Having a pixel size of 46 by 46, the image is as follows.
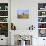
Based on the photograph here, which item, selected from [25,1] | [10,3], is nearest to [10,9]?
[10,3]

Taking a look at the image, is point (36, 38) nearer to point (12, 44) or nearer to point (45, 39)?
point (45, 39)

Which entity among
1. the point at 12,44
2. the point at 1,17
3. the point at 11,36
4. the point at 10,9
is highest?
the point at 10,9

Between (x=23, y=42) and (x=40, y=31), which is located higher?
(x=40, y=31)

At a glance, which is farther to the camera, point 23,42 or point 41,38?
point 41,38

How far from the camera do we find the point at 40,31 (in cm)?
650

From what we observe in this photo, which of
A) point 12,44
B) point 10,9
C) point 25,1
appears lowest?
point 12,44

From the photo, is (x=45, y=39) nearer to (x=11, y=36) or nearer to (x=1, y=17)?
(x=11, y=36)

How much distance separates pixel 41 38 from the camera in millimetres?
6430

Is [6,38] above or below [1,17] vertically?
below

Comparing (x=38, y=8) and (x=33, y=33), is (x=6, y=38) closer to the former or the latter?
(x=33, y=33)

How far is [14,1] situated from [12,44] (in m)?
2.09

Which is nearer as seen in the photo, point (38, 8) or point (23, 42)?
point (23, 42)

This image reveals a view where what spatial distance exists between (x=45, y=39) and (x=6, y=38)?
1939 mm

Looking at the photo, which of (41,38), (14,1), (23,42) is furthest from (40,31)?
(14,1)
